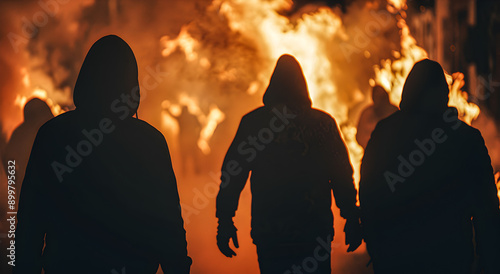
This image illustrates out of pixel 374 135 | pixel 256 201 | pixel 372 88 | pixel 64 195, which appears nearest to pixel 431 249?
pixel 374 135

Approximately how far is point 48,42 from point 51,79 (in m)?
0.49

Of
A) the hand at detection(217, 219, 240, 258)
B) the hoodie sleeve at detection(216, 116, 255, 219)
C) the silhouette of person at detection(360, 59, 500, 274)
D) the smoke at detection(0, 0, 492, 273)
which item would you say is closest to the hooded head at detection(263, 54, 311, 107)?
the hoodie sleeve at detection(216, 116, 255, 219)

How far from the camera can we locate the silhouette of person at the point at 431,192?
2791 millimetres

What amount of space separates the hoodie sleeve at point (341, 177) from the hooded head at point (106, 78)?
145 centimetres

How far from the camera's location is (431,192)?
280 cm

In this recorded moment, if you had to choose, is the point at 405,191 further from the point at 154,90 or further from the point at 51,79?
the point at 51,79

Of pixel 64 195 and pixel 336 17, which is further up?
pixel 336 17

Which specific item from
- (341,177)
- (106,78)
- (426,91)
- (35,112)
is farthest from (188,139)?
(106,78)

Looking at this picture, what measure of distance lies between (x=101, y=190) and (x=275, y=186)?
4.04 ft

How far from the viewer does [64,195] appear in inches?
80.8

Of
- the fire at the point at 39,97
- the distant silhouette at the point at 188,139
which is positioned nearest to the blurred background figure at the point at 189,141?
the distant silhouette at the point at 188,139

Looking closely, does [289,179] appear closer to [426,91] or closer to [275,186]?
[275,186]

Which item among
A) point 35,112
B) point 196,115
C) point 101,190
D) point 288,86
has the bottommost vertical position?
point 101,190

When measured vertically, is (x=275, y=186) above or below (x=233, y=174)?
below
